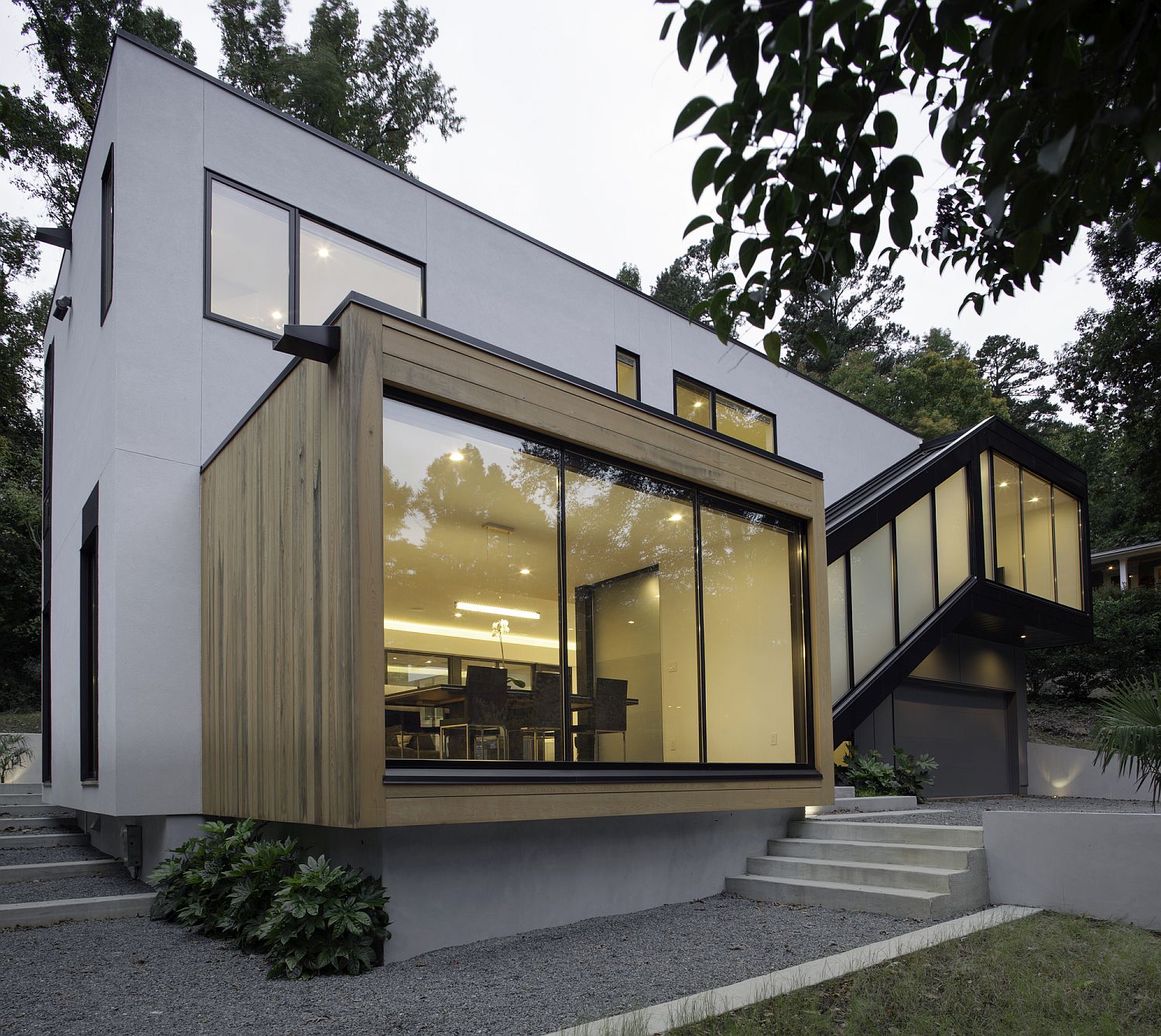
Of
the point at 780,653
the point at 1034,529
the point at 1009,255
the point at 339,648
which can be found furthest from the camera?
the point at 1034,529

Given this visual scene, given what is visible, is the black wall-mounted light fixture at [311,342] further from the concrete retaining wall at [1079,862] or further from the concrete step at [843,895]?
the concrete retaining wall at [1079,862]

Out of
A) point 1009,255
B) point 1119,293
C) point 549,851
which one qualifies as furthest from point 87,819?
point 1119,293

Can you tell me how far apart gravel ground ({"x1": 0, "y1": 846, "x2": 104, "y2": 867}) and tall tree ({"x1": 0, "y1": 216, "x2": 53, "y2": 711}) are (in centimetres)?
1438

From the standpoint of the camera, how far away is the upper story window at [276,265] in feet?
25.2

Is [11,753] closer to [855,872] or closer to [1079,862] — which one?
[855,872]

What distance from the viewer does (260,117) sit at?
8.10 metres

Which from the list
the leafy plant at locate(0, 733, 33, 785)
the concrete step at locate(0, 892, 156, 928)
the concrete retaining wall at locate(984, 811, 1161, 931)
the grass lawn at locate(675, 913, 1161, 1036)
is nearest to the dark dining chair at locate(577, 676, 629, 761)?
the grass lawn at locate(675, 913, 1161, 1036)

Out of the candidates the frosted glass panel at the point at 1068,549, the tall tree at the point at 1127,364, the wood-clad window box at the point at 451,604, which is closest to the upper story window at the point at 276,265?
the wood-clad window box at the point at 451,604

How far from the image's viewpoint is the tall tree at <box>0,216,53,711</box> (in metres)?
20.4

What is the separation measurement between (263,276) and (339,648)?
4.35 m

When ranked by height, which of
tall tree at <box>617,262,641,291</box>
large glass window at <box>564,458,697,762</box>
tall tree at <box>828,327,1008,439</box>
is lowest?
large glass window at <box>564,458,697,762</box>

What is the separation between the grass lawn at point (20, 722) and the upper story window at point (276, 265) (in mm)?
12218

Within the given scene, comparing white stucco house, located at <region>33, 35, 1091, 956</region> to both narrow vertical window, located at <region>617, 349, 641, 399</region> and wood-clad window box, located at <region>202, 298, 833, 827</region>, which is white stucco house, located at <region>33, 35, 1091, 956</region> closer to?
wood-clad window box, located at <region>202, 298, 833, 827</region>

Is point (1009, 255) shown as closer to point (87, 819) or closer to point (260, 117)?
point (260, 117)
